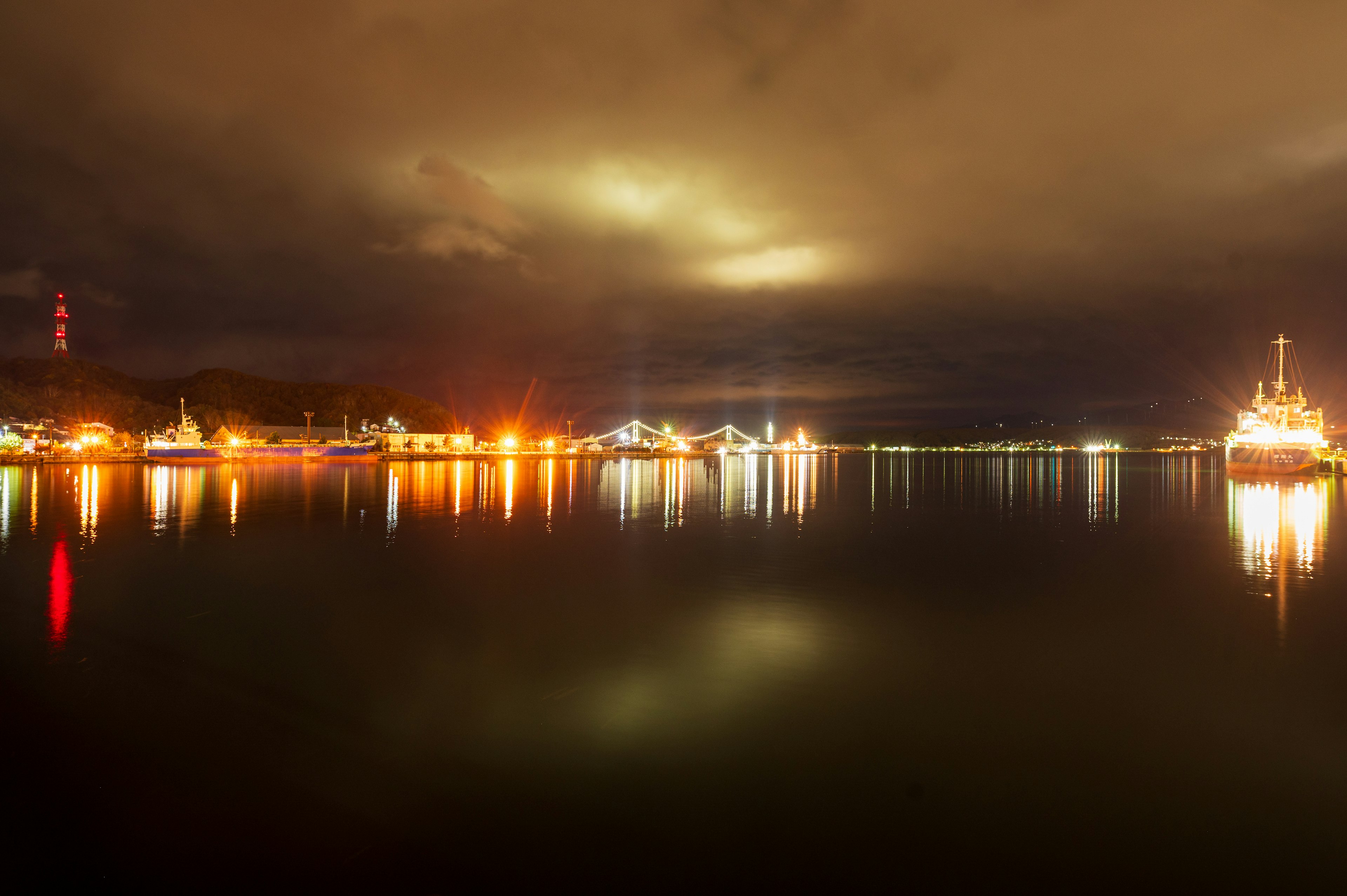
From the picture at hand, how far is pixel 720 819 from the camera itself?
15.3 ft

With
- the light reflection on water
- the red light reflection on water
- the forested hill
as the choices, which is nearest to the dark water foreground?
the red light reflection on water

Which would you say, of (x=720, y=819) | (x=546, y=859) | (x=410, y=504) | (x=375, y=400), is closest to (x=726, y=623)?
(x=720, y=819)

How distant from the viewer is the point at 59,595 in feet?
34.8

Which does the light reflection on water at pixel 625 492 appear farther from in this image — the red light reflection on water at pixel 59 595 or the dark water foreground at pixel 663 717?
the dark water foreground at pixel 663 717

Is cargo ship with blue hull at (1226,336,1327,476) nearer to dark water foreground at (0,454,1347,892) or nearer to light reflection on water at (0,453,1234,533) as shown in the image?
light reflection on water at (0,453,1234,533)

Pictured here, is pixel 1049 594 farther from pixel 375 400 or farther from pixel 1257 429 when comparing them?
pixel 375 400

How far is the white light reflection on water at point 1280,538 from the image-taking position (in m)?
12.4

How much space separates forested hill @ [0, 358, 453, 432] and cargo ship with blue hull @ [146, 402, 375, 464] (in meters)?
48.1

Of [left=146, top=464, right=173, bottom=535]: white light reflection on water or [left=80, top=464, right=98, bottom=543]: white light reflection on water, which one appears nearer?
[left=80, top=464, right=98, bottom=543]: white light reflection on water

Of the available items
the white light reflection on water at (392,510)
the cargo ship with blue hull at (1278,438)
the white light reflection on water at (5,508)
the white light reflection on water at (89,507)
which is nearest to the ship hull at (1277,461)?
the cargo ship with blue hull at (1278,438)

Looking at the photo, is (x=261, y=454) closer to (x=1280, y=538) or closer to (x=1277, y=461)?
(x=1280, y=538)

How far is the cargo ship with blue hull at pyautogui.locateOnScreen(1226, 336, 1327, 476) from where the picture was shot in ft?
184

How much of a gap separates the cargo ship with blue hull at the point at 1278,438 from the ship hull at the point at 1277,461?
3 cm

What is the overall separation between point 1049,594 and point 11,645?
47.0 ft
